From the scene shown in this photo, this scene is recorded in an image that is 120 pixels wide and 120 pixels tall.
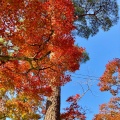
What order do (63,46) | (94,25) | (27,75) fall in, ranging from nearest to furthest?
(63,46) → (27,75) → (94,25)

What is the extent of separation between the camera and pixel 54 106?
9.29 m

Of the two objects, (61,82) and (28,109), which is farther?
(28,109)

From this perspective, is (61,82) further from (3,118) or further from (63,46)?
(3,118)

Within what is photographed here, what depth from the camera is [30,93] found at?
9375 mm

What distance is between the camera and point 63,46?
833 cm

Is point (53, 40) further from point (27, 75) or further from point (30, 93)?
point (30, 93)

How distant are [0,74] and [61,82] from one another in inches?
87.6

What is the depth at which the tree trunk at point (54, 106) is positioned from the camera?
8.99 m

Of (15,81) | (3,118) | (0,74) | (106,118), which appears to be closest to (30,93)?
(15,81)

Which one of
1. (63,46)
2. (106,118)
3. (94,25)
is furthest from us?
(106,118)

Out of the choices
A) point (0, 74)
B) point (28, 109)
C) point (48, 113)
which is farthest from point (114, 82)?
point (0, 74)

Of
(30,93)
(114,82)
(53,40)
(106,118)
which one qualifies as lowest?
(30,93)

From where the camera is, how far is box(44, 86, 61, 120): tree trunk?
354 inches

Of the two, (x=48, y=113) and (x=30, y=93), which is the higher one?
(x=30, y=93)
